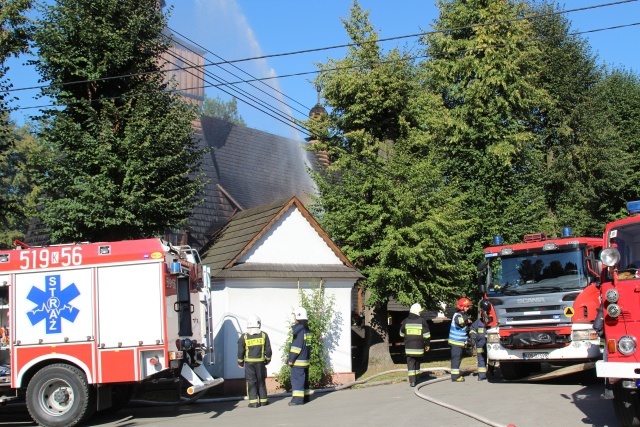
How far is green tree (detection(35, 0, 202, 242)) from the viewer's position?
14.4 meters

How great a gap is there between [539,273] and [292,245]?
220 inches

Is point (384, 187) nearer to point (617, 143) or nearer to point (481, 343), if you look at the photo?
point (481, 343)

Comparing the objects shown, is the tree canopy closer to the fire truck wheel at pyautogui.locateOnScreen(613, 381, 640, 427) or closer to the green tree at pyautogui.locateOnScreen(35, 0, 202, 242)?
the green tree at pyautogui.locateOnScreen(35, 0, 202, 242)

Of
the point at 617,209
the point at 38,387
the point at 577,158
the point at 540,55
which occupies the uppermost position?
the point at 540,55

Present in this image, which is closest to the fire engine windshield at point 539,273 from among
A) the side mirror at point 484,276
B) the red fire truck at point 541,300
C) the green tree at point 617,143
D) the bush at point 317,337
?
the red fire truck at point 541,300

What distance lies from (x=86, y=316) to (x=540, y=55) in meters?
23.8

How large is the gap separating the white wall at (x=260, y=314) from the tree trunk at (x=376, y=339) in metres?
3.26

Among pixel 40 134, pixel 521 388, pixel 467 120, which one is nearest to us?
pixel 521 388

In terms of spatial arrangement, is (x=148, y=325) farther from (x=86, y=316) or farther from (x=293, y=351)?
(x=293, y=351)

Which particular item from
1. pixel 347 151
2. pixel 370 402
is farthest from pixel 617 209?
pixel 370 402

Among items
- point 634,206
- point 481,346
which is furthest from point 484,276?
point 634,206

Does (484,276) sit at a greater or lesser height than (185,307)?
greater

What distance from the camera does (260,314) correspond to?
588 inches

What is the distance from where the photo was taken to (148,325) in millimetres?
10523
